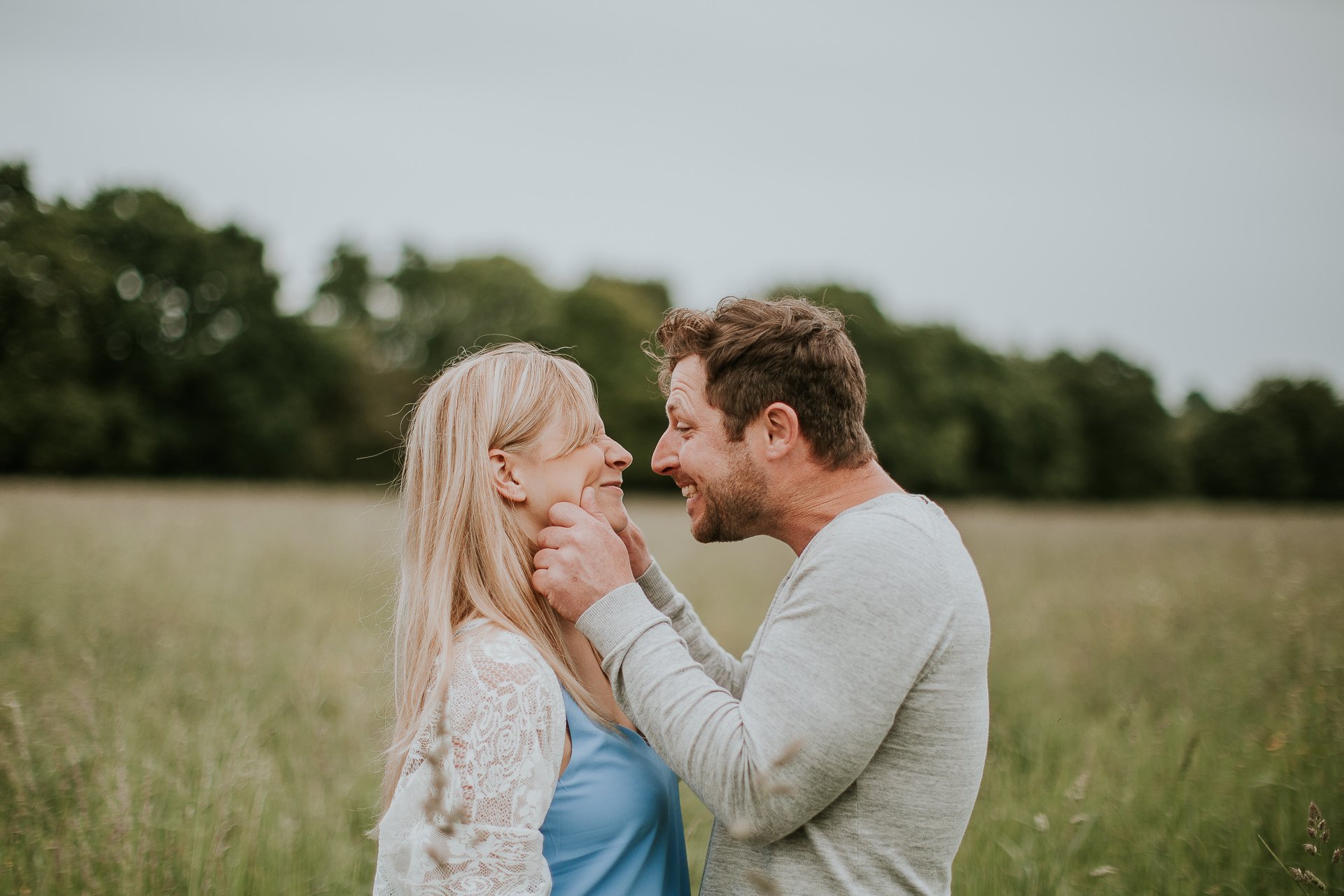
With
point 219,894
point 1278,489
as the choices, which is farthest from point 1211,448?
point 219,894

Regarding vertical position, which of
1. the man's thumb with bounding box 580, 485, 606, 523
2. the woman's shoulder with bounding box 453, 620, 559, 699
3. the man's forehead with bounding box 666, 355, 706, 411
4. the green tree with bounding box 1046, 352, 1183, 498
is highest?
the man's forehead with bounding box 666, 355, 706, 411

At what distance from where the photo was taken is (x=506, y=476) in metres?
2.33

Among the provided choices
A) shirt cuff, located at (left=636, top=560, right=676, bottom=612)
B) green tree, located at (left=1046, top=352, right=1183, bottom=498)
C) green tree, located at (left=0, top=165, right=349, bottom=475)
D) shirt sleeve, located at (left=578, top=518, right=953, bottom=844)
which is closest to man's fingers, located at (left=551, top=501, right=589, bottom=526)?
shirt sleeve, located at (left=578, top=518, right=953, bottom=844)

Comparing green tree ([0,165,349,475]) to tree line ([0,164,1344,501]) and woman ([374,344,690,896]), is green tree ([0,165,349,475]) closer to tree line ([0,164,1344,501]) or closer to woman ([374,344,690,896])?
tree line ([0,164,1344,501])

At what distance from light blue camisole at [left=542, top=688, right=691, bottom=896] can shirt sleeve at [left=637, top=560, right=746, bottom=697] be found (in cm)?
60

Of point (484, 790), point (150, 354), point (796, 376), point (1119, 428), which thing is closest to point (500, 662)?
point (484, 790)

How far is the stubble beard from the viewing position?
2396mm

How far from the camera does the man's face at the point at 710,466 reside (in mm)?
2408

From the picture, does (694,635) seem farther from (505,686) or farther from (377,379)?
(377,379)

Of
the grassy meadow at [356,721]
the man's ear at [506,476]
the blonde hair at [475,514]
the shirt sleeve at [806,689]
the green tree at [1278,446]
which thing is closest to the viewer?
the shirt sleeve at [806,689]

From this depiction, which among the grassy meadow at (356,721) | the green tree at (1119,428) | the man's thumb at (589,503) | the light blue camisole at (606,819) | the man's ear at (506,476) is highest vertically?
the man's ear at (506,476)

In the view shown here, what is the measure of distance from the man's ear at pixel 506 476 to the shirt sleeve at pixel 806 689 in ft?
1.98

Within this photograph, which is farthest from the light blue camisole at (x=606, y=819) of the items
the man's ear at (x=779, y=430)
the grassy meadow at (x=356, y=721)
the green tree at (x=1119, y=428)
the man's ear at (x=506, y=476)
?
the green tree at (x=1119, y=428)

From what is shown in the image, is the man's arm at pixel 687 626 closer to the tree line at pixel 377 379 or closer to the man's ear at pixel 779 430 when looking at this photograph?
the man's ear at pixel 779 430
